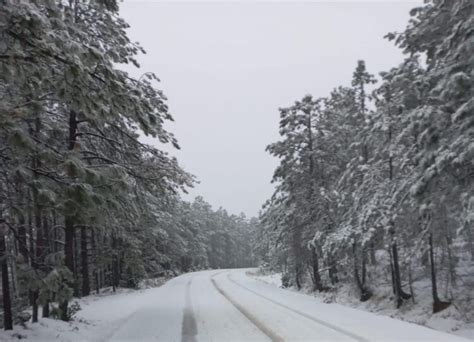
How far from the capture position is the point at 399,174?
65.7ft

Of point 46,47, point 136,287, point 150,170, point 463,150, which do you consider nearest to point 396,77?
point 463,150

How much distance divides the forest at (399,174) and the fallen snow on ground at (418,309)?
0.42 meters

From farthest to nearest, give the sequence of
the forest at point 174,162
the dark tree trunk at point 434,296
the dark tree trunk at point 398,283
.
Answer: the dark tree trunk at point 398,283, the dark tree trunk at point 434,296, the forest at point 174,162

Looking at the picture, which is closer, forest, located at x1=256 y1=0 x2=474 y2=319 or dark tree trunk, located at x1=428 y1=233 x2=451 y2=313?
forest, located at x1=256 y1=0 x2=474 y2=319

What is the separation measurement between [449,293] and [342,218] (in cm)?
705

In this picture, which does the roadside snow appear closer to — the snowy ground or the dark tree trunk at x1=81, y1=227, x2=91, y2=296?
the snowy ground

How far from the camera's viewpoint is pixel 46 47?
6.20 meters

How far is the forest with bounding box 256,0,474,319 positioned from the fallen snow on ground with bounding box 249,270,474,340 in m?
0.42

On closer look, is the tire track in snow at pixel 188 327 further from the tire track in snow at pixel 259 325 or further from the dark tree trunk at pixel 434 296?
the dark tree trunk at pixel 434 296

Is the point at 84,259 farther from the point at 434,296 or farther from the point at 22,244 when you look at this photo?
the point at 434,296

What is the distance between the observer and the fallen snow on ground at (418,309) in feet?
49.3

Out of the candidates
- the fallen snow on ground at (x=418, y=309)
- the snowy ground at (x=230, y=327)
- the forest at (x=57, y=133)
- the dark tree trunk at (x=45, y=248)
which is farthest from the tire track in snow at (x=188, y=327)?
the fallen snow on ground at (x=418, y=309)

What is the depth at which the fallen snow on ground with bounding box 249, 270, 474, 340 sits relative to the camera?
1501 cm

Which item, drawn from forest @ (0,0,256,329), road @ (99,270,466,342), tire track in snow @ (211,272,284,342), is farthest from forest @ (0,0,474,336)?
tire track in snow @ (211,272,284,342)
